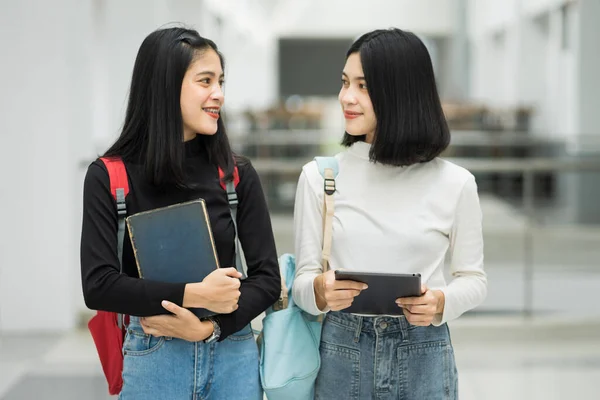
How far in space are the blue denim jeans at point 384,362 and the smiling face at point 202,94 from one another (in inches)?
24.6

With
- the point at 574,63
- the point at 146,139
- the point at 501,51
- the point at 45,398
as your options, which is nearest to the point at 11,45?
the point at 45,398

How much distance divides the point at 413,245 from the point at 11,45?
4.22m

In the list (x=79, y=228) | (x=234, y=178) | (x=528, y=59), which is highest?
(x=528, y=59)

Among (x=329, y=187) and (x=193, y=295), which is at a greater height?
(x=329, y=187)

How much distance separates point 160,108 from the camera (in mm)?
2068

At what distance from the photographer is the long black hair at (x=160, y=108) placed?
2043mm

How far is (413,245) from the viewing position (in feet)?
7.03

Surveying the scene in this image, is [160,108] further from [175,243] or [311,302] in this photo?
[311,302]

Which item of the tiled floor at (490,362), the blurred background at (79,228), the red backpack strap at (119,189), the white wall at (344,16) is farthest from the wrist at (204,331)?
the white wall at (344,16)

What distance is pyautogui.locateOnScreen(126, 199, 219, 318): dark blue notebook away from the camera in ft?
6.48

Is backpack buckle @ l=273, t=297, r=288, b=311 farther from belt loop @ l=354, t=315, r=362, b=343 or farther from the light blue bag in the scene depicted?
belt loop @ l=354, t=315, r=362, b=343

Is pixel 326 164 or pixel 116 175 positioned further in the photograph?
pixel 326 164

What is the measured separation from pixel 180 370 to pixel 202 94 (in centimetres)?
69

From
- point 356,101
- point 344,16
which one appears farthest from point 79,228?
point 344,16
